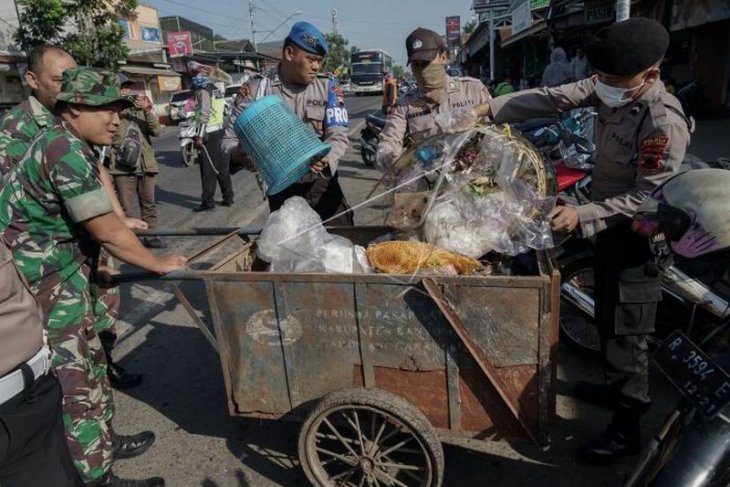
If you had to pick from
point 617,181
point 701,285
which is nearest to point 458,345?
point 617,181

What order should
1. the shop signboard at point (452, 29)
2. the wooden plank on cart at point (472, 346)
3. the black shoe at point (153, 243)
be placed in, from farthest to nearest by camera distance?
the shop signboard at point (452, 29) < the black shoe at point (153, 243) < the wooden plank on cart at point (472, 346)

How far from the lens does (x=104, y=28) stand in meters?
18.6

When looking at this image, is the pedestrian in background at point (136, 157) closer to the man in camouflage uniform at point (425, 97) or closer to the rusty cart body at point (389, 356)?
the man in camouflage uniform at point (425, 97)

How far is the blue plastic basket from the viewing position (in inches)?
100

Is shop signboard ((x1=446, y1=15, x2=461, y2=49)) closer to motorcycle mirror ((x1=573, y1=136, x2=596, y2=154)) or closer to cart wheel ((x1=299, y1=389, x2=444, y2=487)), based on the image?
motorcycle mirror ((x1=573, y1=136, x2=596, y2=154))

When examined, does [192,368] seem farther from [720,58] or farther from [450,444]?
[720,58]

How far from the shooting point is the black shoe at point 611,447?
2.38 meters

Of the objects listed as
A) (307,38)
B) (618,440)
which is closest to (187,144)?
(307,38)

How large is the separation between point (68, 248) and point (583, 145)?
12.3ft

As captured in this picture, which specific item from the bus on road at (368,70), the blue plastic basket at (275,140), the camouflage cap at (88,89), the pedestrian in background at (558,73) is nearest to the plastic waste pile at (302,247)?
the blue plastic basket at (275,140)

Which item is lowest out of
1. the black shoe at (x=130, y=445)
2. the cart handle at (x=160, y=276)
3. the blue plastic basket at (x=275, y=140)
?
the black shoe at (x=130, y=445)

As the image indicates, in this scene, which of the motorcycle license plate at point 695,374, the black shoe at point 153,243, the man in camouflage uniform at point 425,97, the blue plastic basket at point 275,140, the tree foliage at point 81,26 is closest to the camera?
the motorcycle license plate at point 695,374

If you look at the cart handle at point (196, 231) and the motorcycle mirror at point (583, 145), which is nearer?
the cart handle at point (196, 231)

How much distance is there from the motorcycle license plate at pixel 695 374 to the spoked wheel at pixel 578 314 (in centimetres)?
171
